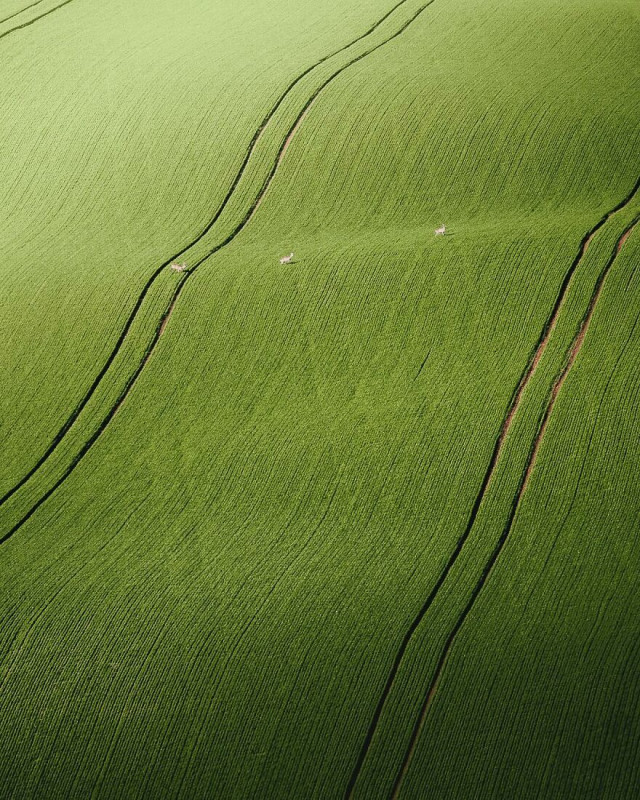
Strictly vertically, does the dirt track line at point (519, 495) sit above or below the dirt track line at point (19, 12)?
below

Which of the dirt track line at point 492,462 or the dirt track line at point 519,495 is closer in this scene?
the dirt track line at point 519,495

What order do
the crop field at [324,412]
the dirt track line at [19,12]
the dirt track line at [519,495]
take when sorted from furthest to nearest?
the dirt track line at [19,12] → the crop field at [324,412] → the dirt track line at [519,495]

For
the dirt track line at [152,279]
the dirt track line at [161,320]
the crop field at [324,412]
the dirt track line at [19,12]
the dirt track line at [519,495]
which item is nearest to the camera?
the dirt track line at [519,495]

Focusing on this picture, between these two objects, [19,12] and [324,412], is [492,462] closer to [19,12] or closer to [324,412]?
[324,412]

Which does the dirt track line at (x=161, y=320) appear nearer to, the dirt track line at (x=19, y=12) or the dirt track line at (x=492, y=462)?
the dirt track line at (x=492, y=462)

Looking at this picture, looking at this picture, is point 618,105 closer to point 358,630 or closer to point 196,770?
point 358,630

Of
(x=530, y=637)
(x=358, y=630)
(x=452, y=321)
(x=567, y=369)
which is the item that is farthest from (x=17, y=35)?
(x=530, y=637)

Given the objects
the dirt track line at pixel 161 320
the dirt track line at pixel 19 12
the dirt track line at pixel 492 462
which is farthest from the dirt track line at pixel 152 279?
the dirt track line at pixel 19 12
